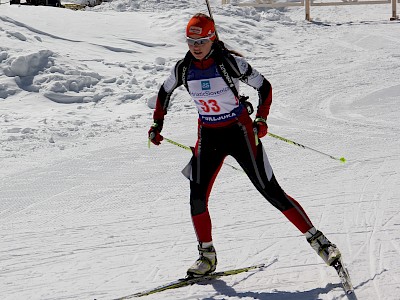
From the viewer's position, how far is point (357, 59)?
56.2 ft

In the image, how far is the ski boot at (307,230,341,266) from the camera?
491 cm

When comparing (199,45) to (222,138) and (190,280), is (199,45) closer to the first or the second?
(222,138)

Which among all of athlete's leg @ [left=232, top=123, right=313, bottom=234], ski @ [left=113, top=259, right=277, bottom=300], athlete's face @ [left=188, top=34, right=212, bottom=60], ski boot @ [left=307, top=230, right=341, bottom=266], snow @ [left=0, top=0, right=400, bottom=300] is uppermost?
athlete's face @ [left=188, top=34, right=212, bottom=60]

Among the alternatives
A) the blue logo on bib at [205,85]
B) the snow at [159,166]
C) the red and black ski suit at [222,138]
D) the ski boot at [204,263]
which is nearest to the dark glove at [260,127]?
the red and black ski suit at [222,138]

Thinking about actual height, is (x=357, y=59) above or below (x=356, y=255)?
below

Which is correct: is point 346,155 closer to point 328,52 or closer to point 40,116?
point 40,116

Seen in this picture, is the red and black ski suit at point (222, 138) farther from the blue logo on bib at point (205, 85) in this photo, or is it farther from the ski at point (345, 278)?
the ski at point (345, 278)

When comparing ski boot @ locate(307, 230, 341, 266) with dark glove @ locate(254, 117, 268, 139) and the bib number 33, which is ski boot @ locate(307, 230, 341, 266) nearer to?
dark glove @ locate(254, 117, 268, 139)

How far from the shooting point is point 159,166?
9.23 metres

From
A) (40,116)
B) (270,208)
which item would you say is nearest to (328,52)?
(40,116)

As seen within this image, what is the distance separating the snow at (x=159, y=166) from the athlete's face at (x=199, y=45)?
1601mm

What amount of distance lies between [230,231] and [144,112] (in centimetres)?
674

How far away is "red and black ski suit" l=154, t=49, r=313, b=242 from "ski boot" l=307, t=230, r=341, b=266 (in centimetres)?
9

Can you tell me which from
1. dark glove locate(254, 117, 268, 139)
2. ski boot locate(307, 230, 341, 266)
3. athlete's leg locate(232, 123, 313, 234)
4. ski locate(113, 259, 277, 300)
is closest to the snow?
ski locate(113, 259, 277, 300)
